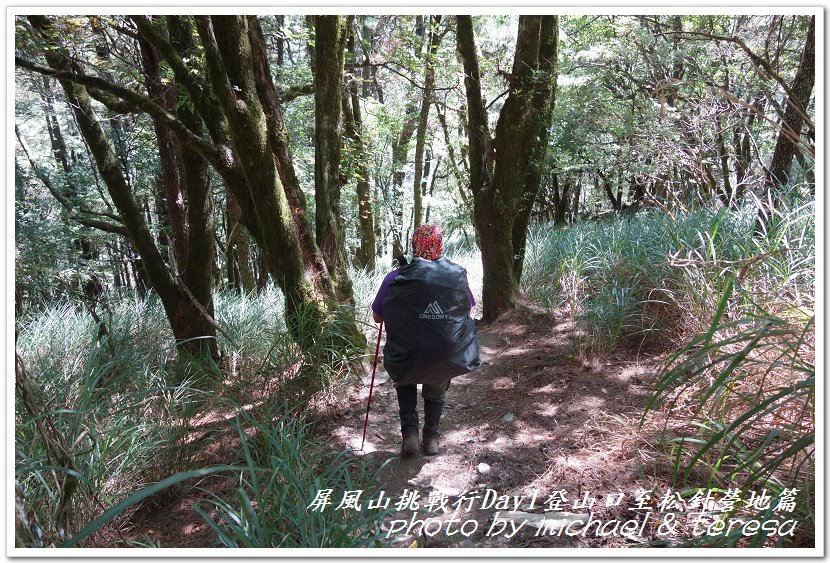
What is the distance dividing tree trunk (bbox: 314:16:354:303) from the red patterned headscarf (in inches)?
78.2

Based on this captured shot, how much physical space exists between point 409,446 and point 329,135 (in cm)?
315

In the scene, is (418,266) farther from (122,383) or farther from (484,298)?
(484,298)

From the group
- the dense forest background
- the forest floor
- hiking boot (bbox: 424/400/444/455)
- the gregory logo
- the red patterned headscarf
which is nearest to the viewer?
the dense forest background

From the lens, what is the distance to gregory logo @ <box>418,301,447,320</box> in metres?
3.09

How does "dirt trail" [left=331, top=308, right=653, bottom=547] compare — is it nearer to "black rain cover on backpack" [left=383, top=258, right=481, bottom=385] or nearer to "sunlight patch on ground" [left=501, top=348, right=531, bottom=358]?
"sunlight patch on ground" [left=501, top=348, right=531, bottom=358]

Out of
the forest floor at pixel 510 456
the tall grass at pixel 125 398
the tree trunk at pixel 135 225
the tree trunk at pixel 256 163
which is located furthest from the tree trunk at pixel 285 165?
the tree trunk at pixel 135 225

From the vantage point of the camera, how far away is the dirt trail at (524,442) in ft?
8.32

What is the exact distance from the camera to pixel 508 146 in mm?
6266

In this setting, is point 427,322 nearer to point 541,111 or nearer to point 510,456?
point 510,456

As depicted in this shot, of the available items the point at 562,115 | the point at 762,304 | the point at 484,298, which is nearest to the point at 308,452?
the point at 762,304

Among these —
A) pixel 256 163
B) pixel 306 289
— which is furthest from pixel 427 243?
pixel 256 163

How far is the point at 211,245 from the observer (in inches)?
224

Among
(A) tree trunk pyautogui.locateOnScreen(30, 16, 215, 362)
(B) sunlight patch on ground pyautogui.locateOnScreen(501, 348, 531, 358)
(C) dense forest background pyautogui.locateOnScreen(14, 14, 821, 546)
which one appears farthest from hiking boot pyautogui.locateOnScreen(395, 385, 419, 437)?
(A) tree trunk pyautogui.locateOnScreen(30, 16, 215, 362)

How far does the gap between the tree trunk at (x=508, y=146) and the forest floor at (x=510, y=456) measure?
155 centimetres
